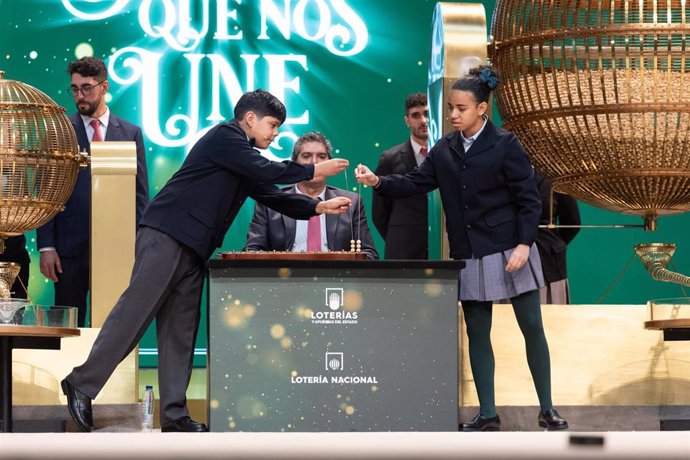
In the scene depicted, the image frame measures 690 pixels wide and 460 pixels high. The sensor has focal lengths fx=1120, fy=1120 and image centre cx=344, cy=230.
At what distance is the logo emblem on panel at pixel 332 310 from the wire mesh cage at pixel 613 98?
88 centimetres

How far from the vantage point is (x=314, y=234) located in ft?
16.5

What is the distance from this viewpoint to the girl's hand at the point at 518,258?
156 inches

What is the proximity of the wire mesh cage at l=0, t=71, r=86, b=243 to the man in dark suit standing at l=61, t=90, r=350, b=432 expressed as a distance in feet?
2.08

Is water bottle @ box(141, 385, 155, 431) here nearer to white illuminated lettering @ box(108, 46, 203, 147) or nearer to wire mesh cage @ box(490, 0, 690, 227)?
wire mesh cage @ box(490, 0, 690, 227)

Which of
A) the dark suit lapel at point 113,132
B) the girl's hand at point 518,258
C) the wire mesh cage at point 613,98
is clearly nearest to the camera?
the wire mesh cage at point 613,98

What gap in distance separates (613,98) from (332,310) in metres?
1.17

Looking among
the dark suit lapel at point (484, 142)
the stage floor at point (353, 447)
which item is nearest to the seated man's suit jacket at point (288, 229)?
the dark suit lapel at point (484, 142)

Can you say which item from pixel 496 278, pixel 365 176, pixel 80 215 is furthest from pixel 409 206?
pixel 80 215

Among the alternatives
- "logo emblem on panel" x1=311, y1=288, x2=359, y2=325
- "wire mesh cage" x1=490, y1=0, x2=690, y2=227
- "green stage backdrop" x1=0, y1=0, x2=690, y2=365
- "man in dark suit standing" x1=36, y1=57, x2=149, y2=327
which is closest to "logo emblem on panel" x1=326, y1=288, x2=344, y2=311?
"logo emblem on panel" x1=311, y1=288, x2=359, y2=325

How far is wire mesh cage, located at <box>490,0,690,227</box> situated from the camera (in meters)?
3.65

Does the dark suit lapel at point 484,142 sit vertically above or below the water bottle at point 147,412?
above

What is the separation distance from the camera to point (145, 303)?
402 centimetres

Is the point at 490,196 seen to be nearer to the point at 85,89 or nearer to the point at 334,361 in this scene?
the point at 334,361

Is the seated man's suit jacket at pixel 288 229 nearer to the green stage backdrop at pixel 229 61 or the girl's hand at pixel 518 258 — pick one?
the girl's hand at pixel 518 258
